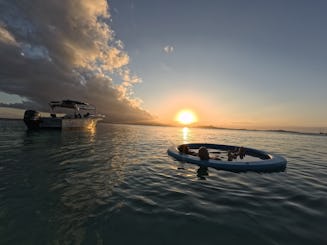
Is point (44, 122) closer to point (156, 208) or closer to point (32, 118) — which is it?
point (32, 118)

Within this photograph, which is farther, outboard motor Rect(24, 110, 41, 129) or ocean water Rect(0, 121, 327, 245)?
outboard motor Rect(24, 110, 41, 129)

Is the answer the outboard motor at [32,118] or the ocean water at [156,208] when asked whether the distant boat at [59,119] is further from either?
the ocean water at [156,208]

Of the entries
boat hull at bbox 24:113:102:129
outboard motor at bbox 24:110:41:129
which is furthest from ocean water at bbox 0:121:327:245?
outboard motor at bbox 24:110:41:129

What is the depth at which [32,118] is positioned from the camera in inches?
1204

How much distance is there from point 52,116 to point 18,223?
34350 millimetres

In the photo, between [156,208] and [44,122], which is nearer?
[156,208]

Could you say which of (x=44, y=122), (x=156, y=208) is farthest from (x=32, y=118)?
(x=156, y=208)

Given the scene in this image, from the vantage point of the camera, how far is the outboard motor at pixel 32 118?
30334 mm

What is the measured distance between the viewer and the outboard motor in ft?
99.5

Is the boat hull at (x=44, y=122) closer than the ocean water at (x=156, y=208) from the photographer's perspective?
No

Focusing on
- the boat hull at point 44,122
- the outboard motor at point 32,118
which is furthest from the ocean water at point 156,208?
the outboard motor at point 32,118

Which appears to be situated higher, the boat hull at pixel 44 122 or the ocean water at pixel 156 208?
the boat hull at pixel 44 122

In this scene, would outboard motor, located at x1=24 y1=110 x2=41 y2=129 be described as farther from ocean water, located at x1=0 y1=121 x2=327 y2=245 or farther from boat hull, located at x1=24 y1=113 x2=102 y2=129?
ocean water, located at x1=0 y1=121 x2=327 y2=245

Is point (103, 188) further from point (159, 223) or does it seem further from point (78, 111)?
point (78, 111)
